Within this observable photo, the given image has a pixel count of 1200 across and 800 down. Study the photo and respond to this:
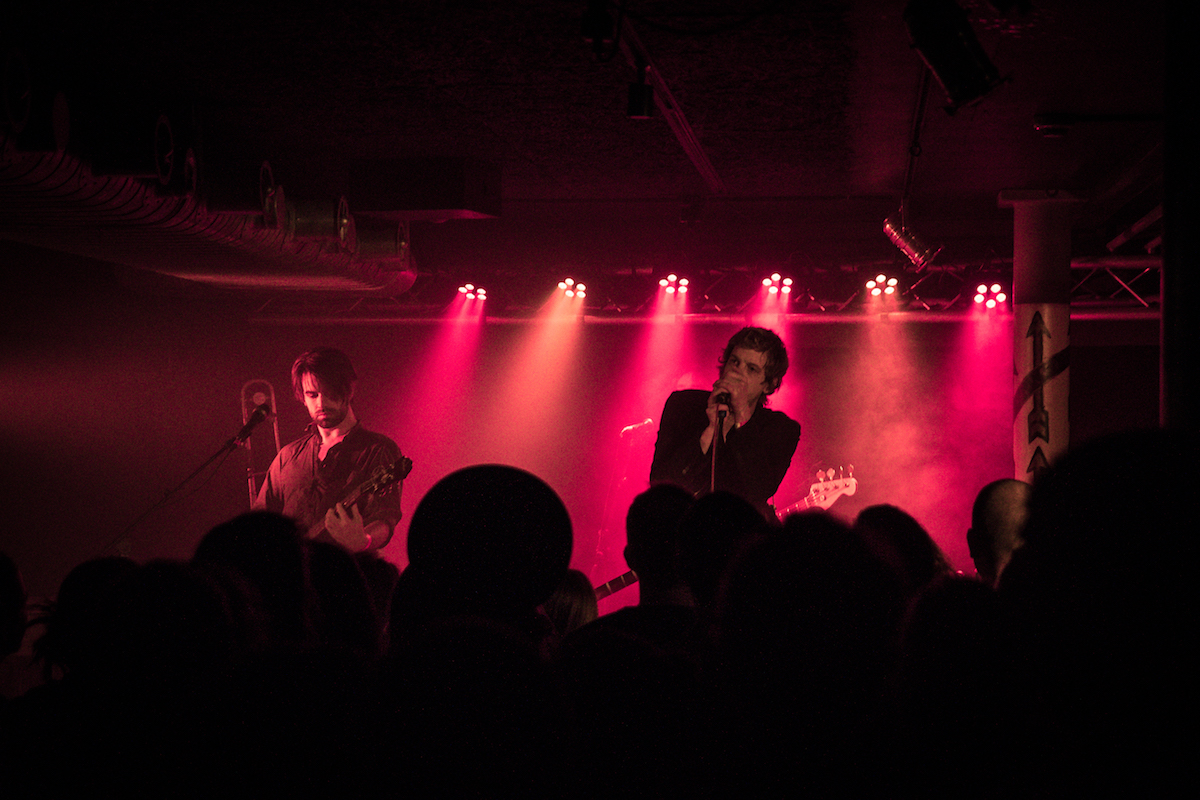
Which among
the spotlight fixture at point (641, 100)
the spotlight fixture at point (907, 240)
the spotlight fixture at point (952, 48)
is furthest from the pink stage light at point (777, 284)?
the spotlight fixture at point (952, 48)

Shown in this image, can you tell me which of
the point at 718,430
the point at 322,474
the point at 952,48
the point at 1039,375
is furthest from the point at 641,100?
the point at 1039,375

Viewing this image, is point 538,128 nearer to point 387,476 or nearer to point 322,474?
point 387,476

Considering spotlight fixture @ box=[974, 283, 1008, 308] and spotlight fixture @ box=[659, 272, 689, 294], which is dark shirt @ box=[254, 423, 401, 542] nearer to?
spotlight fixture @ box=[659, 272, 689, 294]

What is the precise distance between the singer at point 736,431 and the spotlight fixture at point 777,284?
3080 mm

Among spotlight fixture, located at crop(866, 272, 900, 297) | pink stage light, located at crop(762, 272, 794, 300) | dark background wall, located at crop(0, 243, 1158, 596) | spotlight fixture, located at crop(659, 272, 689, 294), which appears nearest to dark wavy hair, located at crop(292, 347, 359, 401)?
dark background wall, located at crop(0, 243, 1158, 596)

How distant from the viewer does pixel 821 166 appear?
510 centimetres

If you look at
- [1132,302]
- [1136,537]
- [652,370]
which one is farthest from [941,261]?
[1136,537]

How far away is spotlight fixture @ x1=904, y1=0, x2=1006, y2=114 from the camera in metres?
2.35

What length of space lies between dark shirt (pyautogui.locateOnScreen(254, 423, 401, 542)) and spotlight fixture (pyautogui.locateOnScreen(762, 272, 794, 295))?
3.31 metres

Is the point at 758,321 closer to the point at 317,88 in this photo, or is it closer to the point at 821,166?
the point at 821,166

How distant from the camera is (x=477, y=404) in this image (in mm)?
8297

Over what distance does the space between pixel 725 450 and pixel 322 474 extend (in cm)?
238

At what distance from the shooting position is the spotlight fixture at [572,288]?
23.6ft

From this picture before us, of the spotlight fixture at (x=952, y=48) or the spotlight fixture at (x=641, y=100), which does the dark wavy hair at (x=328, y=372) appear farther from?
the spotlight fixture at (x=952, y=48)
